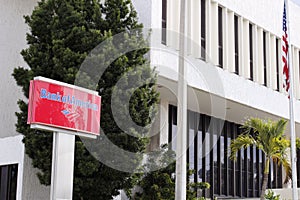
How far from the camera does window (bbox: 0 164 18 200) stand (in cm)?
1523

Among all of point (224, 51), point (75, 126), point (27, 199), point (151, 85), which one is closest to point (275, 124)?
point (224, 51)

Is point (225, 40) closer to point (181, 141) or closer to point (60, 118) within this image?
point (181, 141)

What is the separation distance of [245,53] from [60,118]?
15.1m

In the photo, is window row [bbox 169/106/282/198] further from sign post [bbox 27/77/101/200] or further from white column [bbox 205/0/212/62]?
sign post [bbox 27/77/101/200]

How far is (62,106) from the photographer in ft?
31.2

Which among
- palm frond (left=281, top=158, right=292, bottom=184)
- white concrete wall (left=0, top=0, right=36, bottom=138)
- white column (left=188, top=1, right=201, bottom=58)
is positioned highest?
white column (left=188, top=1, right=201, bottom=58)

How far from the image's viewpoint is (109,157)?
13.7 m

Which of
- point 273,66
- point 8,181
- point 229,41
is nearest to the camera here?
point 8,181

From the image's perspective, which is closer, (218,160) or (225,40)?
(225,40)

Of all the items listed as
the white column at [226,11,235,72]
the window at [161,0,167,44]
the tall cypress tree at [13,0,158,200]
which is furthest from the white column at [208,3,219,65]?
the tall cypress tree at [13,0,158,200]

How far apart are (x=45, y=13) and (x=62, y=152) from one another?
5826mm

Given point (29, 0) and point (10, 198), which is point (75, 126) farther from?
point (29, 0)

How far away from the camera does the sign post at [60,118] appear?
9156 mm

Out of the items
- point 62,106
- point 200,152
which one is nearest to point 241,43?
point 200,152
